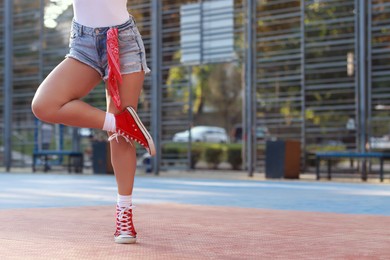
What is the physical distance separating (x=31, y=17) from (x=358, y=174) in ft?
33.5

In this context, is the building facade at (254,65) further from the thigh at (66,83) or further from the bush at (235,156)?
the thigh at (66,83)

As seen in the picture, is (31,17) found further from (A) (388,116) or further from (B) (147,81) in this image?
(A) (388,116)

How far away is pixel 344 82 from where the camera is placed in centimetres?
1459

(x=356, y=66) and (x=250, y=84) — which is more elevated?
(x=356, y=66)

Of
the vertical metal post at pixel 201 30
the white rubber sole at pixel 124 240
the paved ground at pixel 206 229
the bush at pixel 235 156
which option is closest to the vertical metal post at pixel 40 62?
the vertical metal post at pixel 201 30

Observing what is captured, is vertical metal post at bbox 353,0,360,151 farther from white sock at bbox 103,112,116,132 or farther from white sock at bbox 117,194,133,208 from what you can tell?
white sock at bbox 103,112,116,132

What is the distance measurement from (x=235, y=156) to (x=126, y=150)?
582 inches

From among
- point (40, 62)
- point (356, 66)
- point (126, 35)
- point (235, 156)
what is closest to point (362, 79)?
point (356, 66)

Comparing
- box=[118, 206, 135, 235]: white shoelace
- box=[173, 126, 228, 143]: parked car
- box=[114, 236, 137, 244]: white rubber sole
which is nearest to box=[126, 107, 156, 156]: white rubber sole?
box=[118, 206, 135, 235]: white shoelace

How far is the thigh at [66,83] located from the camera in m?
3.86

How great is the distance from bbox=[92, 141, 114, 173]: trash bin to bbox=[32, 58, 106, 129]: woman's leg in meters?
12.2

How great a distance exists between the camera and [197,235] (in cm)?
439

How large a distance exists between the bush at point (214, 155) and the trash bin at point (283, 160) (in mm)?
5262

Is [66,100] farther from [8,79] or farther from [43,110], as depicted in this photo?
[8,79]
